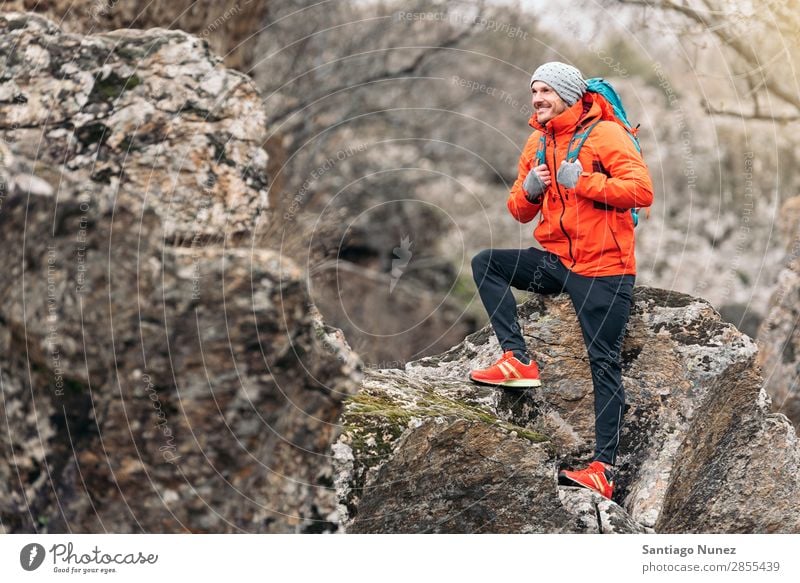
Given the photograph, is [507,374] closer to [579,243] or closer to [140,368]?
[579,243]

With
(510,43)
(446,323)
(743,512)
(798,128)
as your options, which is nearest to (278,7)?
(446,323)

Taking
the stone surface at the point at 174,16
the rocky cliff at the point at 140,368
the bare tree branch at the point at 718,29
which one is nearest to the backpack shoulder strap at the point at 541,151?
the rocky cliff at the point at 140,368

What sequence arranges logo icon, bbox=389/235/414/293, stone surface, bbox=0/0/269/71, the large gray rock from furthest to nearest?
1. logo icon, bbox=389/235/414/293
2. stone surface, bbox=0/0/269/71
3. the large gray rock

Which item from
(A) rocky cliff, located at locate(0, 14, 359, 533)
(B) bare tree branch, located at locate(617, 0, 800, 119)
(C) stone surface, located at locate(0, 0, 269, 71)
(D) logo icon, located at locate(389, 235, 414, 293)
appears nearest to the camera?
(A) rocky cliff, located at locate(0, 14, 359, 533)

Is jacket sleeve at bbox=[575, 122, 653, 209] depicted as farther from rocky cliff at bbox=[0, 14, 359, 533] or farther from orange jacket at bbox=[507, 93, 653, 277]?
rocky cliff at bbox=[0, 14, 359, 533]

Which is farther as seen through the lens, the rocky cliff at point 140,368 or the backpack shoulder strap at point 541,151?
the backpack shoulder strap at point 541,151

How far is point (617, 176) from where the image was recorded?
545 cm

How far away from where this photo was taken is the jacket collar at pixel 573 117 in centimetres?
557

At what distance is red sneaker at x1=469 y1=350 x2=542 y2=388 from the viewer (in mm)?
5879

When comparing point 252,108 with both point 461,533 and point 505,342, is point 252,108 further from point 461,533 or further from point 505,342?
point 461,533

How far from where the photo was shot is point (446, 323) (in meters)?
18.0

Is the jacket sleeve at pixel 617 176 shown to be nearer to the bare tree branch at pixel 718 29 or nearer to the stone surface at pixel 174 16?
the stone surface at pixel 174 16

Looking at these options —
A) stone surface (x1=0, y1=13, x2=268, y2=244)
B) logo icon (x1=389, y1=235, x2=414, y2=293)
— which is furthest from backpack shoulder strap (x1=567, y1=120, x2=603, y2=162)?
logo icon (x1=389, y1=235, x2=414, y2=293)

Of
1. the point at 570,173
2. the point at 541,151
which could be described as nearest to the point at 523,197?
the point at 541,151
